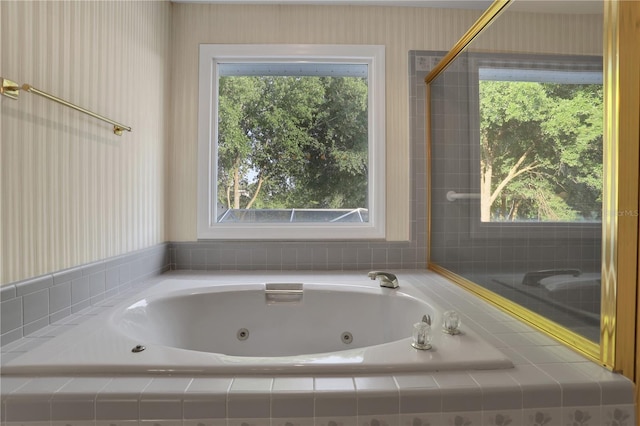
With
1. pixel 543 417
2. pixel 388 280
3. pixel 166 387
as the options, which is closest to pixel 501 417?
pixel 543 417

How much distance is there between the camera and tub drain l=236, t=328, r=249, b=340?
1.66 metres

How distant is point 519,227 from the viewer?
4.63 feet

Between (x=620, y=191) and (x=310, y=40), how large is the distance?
1.80 meters

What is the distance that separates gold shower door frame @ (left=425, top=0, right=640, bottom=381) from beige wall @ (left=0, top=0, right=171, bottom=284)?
1632mm

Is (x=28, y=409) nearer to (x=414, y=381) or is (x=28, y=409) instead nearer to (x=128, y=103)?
(x=414, y=381)

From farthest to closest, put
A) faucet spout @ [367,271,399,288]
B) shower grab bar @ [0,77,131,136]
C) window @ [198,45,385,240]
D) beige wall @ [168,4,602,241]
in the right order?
window @ [198,45,385,240], beige wall @ [168,4,602,241], faucet spout @ [367,271,399,288], shower grab bar @ [0,77,131,136]

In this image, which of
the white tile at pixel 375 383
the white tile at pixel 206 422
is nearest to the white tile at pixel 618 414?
the white tile at pixel 375 383

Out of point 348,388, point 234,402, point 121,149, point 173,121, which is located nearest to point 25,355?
point 234,402

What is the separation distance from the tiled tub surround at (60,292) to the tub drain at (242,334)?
22.5 inches

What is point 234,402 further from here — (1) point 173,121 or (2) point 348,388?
(1) point 173,121

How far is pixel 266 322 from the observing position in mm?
1676

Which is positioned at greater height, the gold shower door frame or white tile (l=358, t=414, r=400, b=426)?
the gold shower door frame

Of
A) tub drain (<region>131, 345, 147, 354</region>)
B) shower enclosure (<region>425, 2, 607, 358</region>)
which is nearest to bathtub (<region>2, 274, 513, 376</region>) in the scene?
tub drain (<region>131, 345, 147, 354</region>)

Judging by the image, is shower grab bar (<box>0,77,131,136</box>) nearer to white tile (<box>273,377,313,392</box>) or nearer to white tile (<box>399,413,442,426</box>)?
white tile (<box>273,377,313,392</box>)
